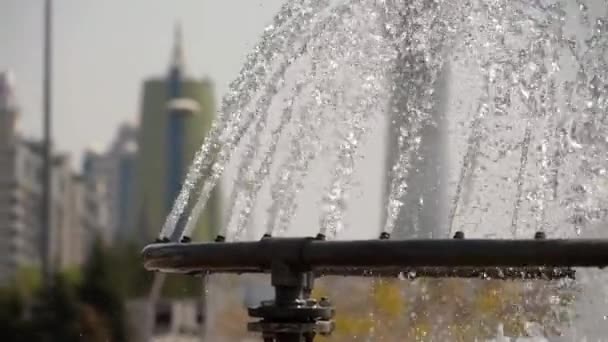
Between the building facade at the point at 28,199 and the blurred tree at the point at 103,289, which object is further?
the building facade at the point at 28,199

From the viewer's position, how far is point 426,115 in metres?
6.84

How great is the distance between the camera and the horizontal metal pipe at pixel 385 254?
14.6 ft

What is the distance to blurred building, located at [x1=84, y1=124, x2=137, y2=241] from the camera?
12331 centimetres

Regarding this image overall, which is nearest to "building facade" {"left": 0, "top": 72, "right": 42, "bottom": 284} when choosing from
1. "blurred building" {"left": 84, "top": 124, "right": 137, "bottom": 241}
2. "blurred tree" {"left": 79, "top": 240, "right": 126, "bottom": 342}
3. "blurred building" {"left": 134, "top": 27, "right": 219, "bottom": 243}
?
"blurred building" {"left": 84, "top": 124, "right": 137, "bottom": 241}

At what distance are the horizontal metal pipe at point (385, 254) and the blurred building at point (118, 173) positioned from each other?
9447 cm

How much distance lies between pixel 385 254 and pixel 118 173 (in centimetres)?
15764

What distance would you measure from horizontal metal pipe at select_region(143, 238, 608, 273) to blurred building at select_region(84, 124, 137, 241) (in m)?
94.5

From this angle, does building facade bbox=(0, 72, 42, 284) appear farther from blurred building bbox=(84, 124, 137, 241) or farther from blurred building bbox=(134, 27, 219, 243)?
blurred building bbox=(134, 27, 219, 243)

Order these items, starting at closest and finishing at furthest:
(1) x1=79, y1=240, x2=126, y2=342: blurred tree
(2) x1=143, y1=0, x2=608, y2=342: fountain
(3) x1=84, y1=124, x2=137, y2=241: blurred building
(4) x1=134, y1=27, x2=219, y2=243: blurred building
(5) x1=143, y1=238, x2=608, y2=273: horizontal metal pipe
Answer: (5) x1=143, y1=238, x2=608, y2=273: horizontal metal pipe → (2) x1=143, y1=0, x2=608, y2=342: fountain → (1) x1=79, y1=240, x2=126, y2=342: blurred tree → (4) x1=134, y1=27, x2=219, y2=243: blurred building → (3) x1=84, y1=124, x2=137, y2=241: blurred building

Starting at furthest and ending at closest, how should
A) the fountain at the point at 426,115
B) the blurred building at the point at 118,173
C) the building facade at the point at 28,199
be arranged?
the blurred building at the point at 118,173
the building facade at the point at 28,199
the fountain at the point at 426,115

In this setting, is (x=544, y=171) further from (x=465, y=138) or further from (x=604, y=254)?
(x=604, y=254)

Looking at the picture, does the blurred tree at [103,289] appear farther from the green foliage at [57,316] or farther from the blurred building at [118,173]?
the blurred building at [118,173]

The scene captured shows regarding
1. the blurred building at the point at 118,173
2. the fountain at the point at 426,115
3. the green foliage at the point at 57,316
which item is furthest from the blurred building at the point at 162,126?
the fountain at the point at 426,115

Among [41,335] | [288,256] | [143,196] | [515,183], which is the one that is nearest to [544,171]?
[515,183]
